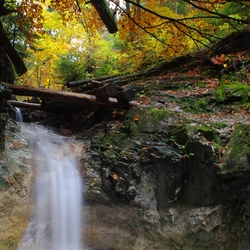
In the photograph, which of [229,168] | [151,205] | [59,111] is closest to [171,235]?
[151,205]

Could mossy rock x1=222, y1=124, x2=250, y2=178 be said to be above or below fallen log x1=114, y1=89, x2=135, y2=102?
below

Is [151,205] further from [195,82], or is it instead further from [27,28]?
[27,28]

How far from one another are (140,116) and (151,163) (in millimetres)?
1593

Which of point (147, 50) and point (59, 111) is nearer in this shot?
point (59, 111)

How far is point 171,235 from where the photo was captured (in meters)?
4.55

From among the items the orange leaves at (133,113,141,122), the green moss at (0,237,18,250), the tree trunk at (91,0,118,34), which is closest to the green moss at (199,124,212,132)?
the orange leaves at (133,113,141,122)

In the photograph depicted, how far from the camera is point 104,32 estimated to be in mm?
12961

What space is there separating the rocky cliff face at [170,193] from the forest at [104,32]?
1.85 meters

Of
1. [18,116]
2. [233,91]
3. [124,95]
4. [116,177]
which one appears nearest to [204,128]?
[116,177]

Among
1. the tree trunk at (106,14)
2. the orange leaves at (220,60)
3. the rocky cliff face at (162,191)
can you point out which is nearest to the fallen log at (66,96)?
the rocky cliff face at (162,191)

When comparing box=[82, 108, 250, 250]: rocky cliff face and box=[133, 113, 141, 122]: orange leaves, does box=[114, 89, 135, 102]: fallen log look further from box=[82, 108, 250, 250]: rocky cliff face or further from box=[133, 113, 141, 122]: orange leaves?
box=[82, 108, 250, 250]: rocky cliff face

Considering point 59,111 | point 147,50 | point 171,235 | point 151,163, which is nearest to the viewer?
point 171,235

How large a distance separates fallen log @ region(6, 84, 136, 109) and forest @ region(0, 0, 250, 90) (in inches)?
70.0

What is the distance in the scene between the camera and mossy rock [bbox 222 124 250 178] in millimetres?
4091
